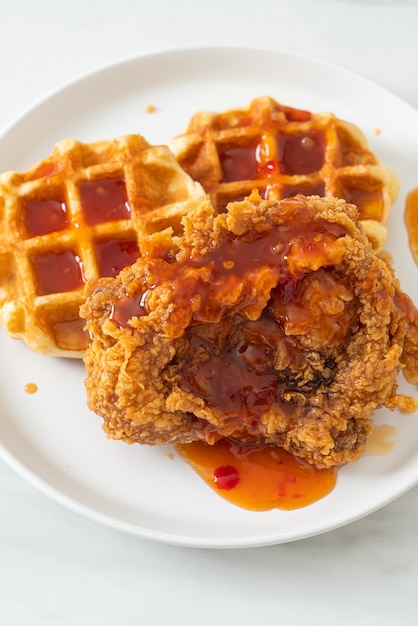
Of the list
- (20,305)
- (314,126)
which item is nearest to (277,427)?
(20,305)

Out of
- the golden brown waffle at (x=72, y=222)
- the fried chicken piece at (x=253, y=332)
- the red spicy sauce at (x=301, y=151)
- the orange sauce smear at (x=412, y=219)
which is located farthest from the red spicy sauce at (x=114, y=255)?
the orange sauce smear at (x=412, y=219)

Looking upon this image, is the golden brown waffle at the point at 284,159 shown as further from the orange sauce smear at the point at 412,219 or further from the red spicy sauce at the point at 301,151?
the orange sauce smear at the point at 412,219

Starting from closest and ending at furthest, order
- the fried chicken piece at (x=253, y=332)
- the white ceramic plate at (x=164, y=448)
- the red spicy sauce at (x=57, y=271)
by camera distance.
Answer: the fried chicken piece at (x=253, y=332), the white ceramic plate at (x=164, y=448), the red spicy sauce at (x=57, y=271)

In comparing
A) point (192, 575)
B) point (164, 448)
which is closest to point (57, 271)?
point (164, 448)

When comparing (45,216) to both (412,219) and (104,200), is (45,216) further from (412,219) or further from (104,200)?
(412,219)

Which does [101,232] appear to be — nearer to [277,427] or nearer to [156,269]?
[156,269]

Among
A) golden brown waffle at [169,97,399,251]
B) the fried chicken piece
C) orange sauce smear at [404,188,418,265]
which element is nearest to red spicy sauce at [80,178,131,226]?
golden brown waffle at [169,97,399,251]

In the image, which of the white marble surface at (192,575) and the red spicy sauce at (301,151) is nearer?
the white marble surface at (192,575)
